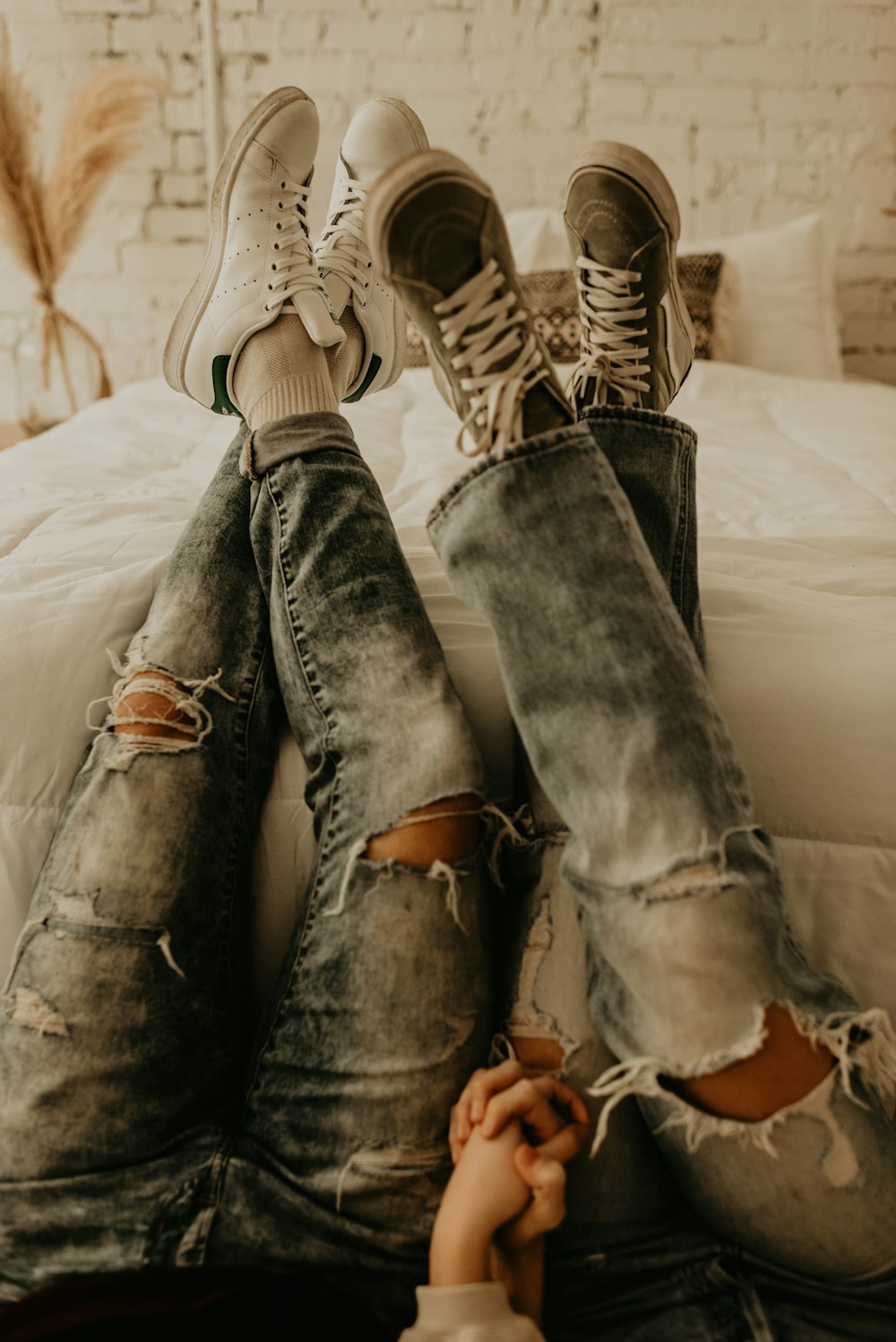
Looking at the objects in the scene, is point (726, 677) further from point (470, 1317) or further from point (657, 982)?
point (470, 1317)

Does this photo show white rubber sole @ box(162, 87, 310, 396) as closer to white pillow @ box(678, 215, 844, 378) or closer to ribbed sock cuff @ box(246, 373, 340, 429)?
ribbed sock cuff @ box(246, 373, 340, 429)

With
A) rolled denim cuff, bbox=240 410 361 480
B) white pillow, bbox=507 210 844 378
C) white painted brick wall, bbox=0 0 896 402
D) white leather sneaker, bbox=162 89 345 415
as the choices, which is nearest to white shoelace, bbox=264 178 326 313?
white leather sneaker, bbox=162 89 345 415

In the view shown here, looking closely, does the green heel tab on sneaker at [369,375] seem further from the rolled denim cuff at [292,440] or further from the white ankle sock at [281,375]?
the rolled denim cuff at [292,440]

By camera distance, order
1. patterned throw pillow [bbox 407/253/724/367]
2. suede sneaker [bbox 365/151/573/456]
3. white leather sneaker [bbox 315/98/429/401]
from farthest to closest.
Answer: patterned throw pillow [bbox 407/253/724/367], white leather sneaker [bbox 315/98/429/401], suede sneaker [bbox 365/151/573/456]

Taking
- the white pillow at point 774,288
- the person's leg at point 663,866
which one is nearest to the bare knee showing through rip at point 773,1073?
the person's leg at point 663,866

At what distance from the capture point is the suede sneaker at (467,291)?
67 centimetres

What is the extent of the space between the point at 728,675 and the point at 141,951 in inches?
20.1

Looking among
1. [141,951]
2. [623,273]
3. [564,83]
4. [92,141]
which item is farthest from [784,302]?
[141,951]

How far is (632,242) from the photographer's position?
899mm

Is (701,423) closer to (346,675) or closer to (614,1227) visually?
(346,675)

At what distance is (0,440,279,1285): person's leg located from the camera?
62 cm

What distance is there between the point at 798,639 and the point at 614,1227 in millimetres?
492

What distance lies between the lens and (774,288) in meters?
2.42

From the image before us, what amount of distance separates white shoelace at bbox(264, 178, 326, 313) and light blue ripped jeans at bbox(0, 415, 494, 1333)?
0.31m
